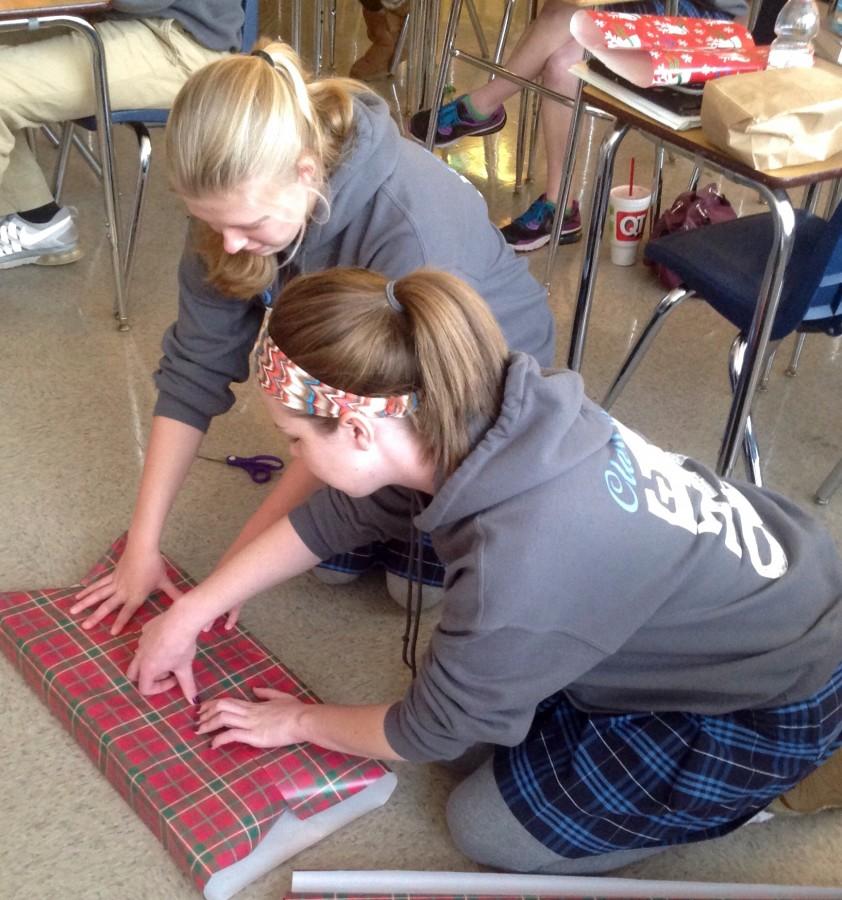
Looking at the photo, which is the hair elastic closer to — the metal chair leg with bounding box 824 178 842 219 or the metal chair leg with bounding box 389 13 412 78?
the metal chair leg with bounding box 824 178 842 219

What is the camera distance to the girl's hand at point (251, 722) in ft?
4.19

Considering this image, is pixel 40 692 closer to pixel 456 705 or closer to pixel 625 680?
pixel 456 705

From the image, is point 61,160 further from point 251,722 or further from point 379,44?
point 251,722

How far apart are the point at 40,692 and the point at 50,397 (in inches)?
30.8

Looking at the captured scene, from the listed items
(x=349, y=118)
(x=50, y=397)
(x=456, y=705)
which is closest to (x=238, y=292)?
(x=349, y=118)

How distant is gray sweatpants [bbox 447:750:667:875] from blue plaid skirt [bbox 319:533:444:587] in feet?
1.14

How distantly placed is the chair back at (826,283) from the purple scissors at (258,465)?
2.92 feet

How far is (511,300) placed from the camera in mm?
1524

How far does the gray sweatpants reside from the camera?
1.25 m

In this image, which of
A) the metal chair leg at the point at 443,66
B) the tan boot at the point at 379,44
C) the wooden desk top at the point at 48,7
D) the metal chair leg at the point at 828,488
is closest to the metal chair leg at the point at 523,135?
the metal chair leg at the point at 443,66

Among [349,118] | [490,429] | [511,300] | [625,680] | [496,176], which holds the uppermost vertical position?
[349,118]

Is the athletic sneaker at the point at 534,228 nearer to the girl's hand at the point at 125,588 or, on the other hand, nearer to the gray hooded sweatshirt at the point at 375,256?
the gray hooded sweatshirt at the point at 375,256

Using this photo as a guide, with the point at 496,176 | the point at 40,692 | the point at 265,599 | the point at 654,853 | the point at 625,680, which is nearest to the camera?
the point at 625,680

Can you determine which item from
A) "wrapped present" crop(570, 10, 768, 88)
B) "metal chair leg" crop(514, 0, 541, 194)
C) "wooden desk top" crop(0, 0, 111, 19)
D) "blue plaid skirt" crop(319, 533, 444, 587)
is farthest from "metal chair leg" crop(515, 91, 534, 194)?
"blue plaid skirt" crop(319, 533, 444, 587)
